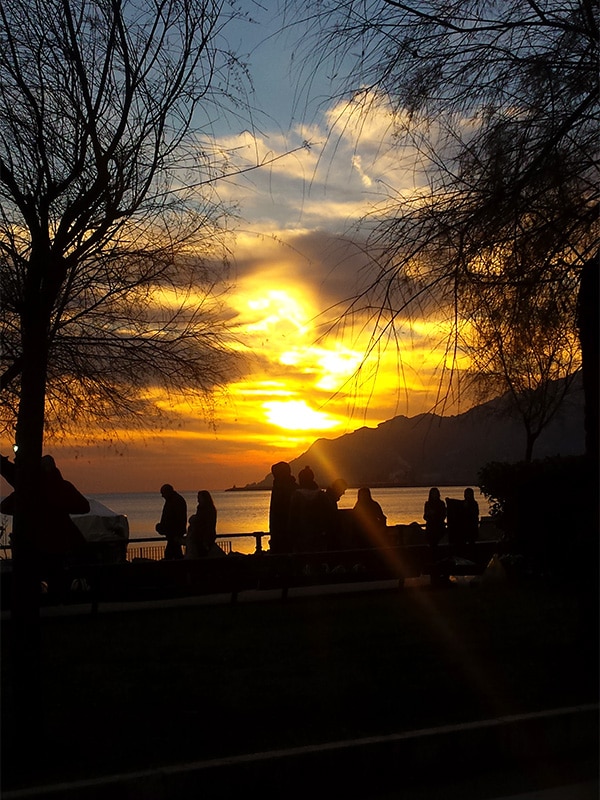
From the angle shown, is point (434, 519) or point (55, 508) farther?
point (434, 519)

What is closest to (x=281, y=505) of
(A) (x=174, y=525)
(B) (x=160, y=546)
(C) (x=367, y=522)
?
(C) (x=367, y=522)

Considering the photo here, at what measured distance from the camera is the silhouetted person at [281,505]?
16.0 metres

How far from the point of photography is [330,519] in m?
16.0

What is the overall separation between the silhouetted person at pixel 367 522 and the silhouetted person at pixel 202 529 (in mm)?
2533

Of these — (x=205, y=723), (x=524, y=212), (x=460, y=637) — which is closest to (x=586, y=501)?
(x=460, y=637)

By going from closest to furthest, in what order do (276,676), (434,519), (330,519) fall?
(276,676) < (330,519) < (434,519)

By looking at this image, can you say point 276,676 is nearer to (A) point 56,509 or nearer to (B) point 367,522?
(A) point 56,509

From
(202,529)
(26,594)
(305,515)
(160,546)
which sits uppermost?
(305,515)

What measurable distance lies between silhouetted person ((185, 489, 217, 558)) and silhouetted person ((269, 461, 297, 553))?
0.98 metres

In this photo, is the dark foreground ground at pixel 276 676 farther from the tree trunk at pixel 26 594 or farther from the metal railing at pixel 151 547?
the metal railing at pixel 151 547

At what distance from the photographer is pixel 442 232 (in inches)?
334

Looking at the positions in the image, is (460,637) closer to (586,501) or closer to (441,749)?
(586,501)

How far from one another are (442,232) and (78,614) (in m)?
6.65

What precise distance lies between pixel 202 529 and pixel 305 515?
1.90 meters
